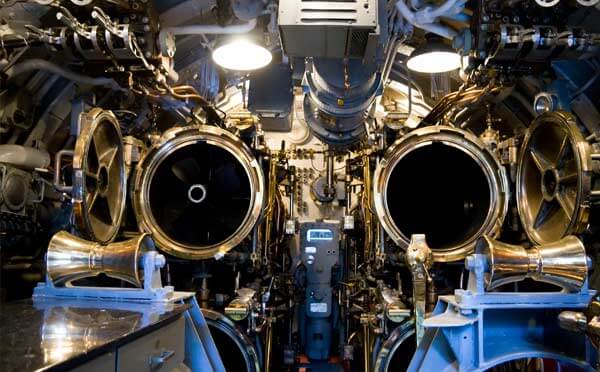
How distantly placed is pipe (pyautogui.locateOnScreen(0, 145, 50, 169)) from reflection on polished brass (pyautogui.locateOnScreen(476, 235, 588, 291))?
2.99 m

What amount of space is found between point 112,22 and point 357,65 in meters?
1.61

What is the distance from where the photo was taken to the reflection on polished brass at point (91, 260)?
2516 millimetres

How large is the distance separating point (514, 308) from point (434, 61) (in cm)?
243

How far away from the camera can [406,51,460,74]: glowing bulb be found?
391 centimetres

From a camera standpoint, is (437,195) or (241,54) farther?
(437,195)

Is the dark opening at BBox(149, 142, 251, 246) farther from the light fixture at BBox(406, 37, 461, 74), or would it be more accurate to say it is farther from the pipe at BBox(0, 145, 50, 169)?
the light fixture at BBox(406, 37, 461, 74)

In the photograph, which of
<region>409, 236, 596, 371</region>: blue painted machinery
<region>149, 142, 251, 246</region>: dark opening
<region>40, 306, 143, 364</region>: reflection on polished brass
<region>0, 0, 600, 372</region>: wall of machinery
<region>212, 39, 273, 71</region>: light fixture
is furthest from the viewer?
<region>149, 142, 251, 246</region>: dark opening

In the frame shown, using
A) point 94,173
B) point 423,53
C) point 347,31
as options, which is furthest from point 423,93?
point 94,173

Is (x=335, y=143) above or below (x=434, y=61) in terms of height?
below

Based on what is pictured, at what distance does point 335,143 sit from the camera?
5164 mm

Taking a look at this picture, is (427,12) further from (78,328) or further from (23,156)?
(23,156)

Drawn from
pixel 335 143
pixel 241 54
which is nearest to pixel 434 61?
pixel 335 143

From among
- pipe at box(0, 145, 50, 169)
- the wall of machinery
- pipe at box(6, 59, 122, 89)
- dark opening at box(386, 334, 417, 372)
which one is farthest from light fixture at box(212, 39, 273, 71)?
dark opening at box(386, 334, 417, 372)

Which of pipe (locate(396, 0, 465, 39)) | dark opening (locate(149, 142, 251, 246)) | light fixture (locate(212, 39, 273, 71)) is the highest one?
light fixture (locate(212, 39, 273, 71))
